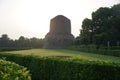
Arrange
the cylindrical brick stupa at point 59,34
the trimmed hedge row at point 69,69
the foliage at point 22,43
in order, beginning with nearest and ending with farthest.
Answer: the trimmed hedge row at point 69,69 → the cylindrical brick stupa at point 59,34 → the foliage at point 22,43

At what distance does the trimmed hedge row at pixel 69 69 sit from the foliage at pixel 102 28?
28361 mm

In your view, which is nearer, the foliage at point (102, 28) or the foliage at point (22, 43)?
the foliage at point (102, 28)

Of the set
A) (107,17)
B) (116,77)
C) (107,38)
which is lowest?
(116,77)

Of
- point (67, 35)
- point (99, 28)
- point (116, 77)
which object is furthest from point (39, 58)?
point (67, 35)

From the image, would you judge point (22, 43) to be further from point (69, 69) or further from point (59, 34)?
point (69, 69)

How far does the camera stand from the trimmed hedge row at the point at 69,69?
931 centimetres

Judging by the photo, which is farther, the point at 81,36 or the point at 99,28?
the point at 81,36

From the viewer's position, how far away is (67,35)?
71.0 m

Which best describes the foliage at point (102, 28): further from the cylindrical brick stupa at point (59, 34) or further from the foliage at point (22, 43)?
the foliage at point (22, 43)

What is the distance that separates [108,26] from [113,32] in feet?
7.27

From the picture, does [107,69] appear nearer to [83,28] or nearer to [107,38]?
Answer: [107,38]

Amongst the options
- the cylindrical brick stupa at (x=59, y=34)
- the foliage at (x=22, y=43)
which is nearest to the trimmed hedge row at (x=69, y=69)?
the cylindrical brick stupa at (x=59, y=34)

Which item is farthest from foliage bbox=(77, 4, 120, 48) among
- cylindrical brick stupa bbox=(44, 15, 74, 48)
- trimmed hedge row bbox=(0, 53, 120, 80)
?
trimmed hedge row bbox=(0, 53, 120, 80)

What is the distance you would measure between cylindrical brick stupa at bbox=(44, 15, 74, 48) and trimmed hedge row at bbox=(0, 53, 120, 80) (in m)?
50.3
